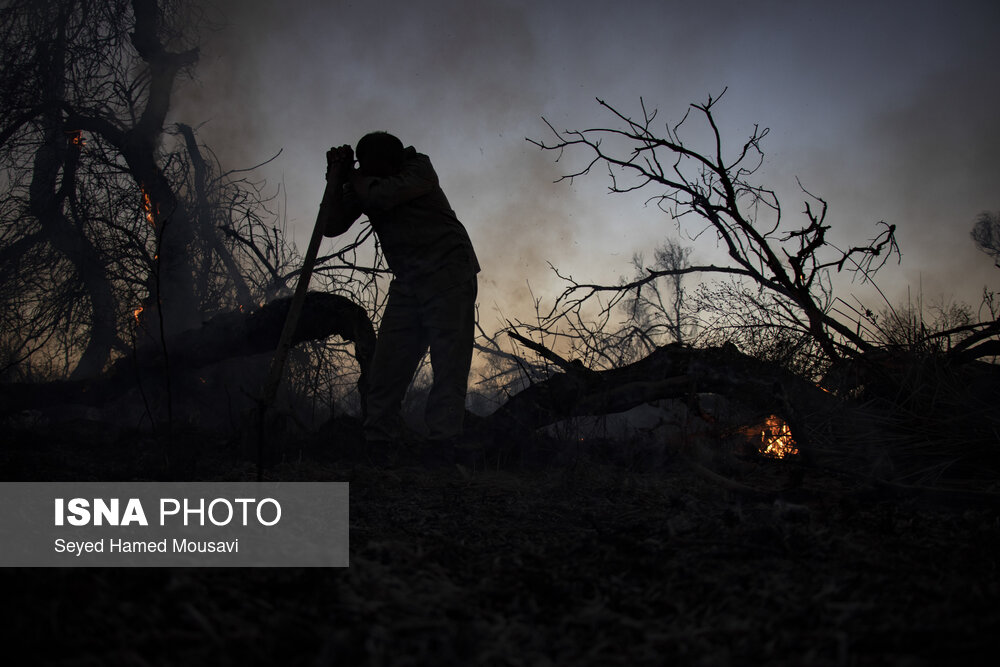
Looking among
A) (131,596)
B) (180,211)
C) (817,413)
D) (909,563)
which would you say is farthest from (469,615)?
(180,211)

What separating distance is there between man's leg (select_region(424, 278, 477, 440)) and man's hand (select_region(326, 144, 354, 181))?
1.21 m

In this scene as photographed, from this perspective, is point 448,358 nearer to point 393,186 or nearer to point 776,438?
point 393,186

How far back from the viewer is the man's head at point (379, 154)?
13.5 feet

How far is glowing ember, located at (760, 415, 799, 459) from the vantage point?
3436 millimetres

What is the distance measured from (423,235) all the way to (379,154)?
0.65m

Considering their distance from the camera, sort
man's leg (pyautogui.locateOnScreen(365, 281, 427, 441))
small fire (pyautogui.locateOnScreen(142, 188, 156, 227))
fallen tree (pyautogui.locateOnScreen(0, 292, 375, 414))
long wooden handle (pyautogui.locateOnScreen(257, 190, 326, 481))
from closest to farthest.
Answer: long wooden handle (pyautogui.locateOnScreen(257, 190, 326, 481)) < man's leg (pyautogui.locateOnScreen(365, 281, 427, 441)) < small fire (pyautogui.locateOnScreen(142, 188, 156, 227)) < fallen tree (pyautogui.locateOnScreen(0, 292, 375, 414))

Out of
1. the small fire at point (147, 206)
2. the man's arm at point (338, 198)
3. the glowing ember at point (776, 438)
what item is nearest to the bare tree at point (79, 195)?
the small fire at point (147, 206)

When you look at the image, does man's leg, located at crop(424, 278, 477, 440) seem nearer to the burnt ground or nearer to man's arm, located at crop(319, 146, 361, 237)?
man's arm, located at crop(319, 146, 361, 237)

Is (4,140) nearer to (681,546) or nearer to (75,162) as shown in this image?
(75,162)
